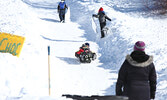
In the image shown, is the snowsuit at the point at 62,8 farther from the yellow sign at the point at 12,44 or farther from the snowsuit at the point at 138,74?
the snowsuit at the point at 138,74

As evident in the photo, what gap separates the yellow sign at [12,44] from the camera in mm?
10094

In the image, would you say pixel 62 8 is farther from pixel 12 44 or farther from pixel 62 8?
pixel 12 44

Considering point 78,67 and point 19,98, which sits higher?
point 19,98

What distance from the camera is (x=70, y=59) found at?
12672 mm

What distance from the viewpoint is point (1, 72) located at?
8352mm

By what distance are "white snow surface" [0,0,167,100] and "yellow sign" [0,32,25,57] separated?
33cm

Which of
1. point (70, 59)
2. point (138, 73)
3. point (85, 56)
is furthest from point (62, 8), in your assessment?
point (138, 73)

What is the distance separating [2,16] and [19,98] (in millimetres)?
14963

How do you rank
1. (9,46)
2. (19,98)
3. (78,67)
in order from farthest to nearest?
(78,67), (9,46), (19,98)

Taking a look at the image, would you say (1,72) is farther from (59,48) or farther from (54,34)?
(54,34)

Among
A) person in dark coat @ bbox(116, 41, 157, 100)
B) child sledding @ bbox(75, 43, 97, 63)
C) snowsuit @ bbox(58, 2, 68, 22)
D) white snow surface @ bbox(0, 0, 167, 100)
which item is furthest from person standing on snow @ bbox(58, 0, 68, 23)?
person in dark coat @ bbox(116, 41, 157, 100)

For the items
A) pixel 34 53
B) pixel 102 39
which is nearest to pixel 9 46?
pixel 34 53

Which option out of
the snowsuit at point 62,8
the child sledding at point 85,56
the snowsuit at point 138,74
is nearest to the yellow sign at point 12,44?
the child sledding at point 85,56

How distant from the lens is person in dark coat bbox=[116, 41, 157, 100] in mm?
4820
